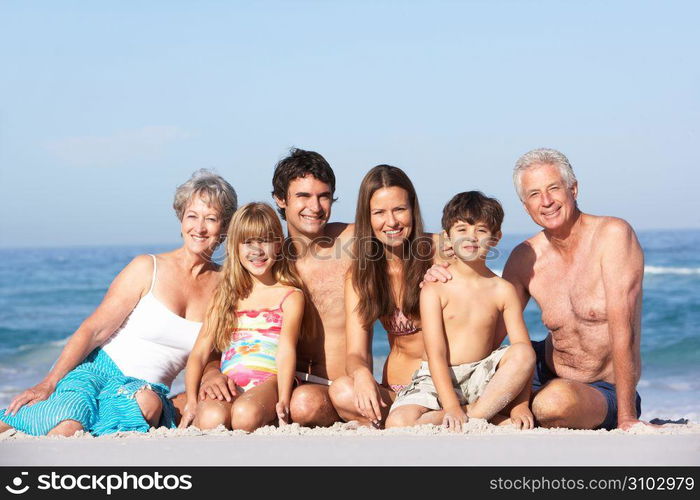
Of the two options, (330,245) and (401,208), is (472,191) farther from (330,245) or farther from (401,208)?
(330,245)

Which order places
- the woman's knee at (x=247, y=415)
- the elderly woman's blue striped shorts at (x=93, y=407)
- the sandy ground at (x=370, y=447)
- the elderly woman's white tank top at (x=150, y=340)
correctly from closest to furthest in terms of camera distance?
the sandy ground at (x=370, y=447)
the woman's knee at (x=247, y=415)
the elderly woman's blue striped shorts at (x=93, y=407)
the elderly woman's white tank top at (x=150, y=340)

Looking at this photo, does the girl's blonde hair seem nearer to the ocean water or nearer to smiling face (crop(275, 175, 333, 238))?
smiling face (crop(275, 175, 333, 238))

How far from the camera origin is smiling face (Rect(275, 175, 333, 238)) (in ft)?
16.3

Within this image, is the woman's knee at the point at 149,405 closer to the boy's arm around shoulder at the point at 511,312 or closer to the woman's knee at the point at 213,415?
the woman's knee at the point at 213,415

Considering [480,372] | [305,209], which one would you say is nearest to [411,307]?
[480,372]

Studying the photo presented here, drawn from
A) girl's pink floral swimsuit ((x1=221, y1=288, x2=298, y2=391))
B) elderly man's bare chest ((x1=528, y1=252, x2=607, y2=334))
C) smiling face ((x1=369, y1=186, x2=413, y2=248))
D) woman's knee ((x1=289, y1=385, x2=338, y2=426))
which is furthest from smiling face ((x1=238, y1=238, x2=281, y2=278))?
elderly man's bare chest ((x1=528, y1=252, x2=607, y2=334))

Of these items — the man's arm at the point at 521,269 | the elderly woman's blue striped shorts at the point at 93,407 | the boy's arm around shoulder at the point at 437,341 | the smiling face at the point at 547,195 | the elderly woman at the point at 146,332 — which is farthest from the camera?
the man's arm at the point at 521,269

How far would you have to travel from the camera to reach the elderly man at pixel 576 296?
454 cm

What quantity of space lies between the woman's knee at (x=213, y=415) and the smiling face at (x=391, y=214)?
4.22ft

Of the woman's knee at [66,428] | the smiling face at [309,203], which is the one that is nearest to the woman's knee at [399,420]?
the smiling face at [309,203]

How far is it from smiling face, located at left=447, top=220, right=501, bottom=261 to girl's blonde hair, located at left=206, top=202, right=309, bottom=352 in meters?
1.03

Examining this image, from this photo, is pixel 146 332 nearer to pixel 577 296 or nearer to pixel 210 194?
pixel 210 194

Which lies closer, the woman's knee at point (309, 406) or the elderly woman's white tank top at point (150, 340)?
the woman's knee at point (309, 406)
